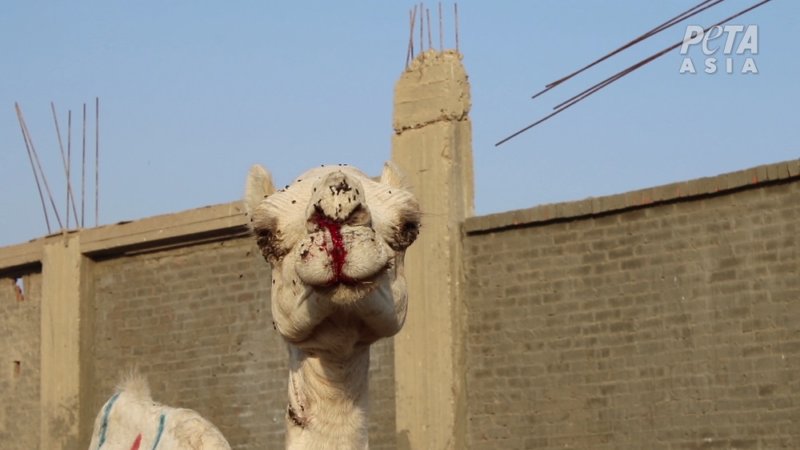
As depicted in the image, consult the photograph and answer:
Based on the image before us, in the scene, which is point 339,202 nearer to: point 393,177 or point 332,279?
point 332,279

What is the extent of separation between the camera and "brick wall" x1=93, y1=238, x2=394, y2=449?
15812 mm

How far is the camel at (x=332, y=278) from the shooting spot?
302 centimetres

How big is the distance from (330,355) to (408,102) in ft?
39.6

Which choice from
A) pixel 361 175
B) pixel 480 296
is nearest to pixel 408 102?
pixel 480 296

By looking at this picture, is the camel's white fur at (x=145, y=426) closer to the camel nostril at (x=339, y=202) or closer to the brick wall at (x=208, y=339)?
the camel nostril at (x=339, y=202)

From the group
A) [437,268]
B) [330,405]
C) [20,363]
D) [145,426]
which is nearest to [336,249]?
[330,405]

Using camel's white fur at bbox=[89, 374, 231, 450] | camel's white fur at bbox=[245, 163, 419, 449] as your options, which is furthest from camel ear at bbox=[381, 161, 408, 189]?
camel's white fur at bbox=[89, 374, 231, 450]

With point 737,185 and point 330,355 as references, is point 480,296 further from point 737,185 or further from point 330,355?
point 330,355

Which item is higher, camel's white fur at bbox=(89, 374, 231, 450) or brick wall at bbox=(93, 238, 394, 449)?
brick wall at bbox=(93, 238, 394, 449)

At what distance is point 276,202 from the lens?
130 inches

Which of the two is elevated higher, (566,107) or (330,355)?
(566,107)

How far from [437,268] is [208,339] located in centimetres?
268

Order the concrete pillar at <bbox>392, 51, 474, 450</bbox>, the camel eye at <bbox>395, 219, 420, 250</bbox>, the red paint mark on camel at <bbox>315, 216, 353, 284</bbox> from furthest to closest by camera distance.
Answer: the concrete pillar at <bbox>392, 51, 474, 450</bbox> → the camel eye at <bbox>395, 219, 420, 250</bbox> → the red paint mark on camel at <bbox>315, 216, 353, 284</bbox>

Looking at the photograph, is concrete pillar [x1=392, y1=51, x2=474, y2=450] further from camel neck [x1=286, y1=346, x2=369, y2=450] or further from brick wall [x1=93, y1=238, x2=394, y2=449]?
camel neck [x1=286, y1=346, x2=369, y2=450]
